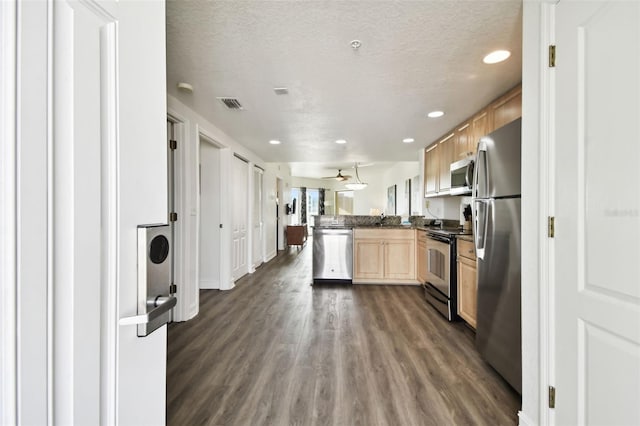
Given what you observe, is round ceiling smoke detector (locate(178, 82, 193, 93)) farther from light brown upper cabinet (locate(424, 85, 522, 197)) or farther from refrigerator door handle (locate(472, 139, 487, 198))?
light brown upper cabinet (locate(424, 85, 522, 197))

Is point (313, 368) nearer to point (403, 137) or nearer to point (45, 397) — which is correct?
point (45, 397)

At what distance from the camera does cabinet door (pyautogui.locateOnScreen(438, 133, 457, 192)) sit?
3868mm

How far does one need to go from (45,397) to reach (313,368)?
6.21 ft

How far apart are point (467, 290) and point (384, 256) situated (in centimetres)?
186

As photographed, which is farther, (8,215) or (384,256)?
(384,256)

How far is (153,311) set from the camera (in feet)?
2.20

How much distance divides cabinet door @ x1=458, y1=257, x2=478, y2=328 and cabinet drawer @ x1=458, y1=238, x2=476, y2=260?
0.05 m
